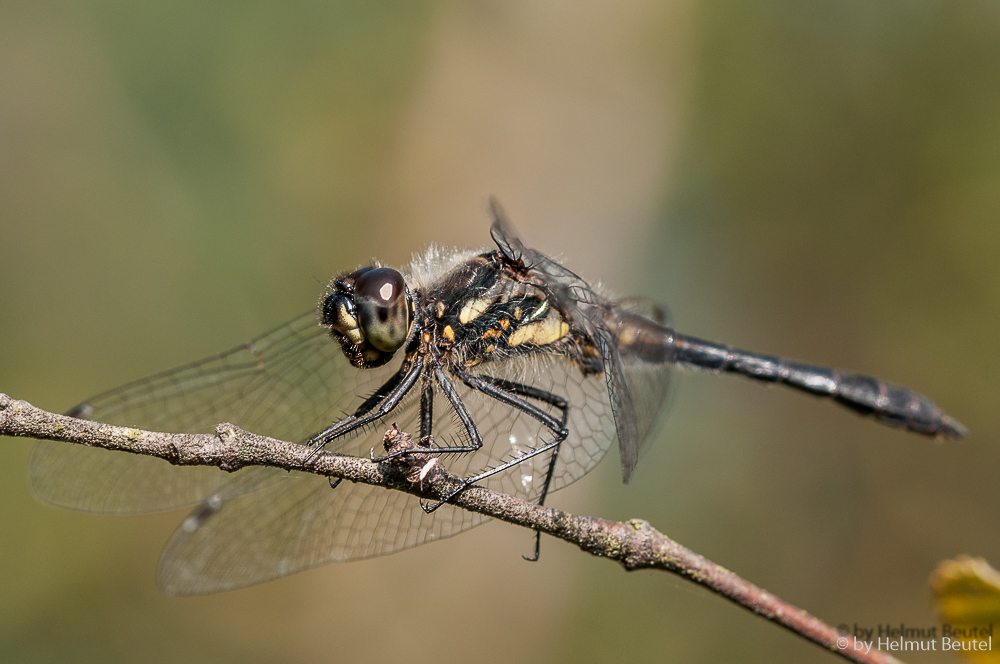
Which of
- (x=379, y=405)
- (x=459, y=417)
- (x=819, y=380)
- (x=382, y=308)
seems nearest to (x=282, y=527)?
(x=379, y=405)

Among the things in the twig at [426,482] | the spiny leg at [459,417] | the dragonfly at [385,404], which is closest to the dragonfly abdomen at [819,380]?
A: the dragonfly at [385,404]

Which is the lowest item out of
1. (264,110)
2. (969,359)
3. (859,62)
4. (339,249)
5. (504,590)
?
(504,590)

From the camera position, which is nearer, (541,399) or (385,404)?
(385,404)

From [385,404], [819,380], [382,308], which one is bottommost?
[385,404]

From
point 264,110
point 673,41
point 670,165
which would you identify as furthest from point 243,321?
point 673,41

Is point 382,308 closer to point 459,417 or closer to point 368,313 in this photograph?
point 368,313

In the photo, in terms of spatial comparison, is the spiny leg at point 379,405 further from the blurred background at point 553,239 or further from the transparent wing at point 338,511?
the blurred background at point 553,239

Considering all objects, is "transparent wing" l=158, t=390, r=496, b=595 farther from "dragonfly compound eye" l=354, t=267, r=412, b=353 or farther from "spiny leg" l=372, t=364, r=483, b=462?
"dragonfly compound eye" l=354, t=267, r=412, b=353

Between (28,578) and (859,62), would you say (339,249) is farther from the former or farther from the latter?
(859,62)

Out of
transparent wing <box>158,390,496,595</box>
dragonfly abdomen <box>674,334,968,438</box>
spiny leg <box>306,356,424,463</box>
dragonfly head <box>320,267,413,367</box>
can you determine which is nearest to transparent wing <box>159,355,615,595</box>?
transparent wing <box>158,390,496,595</box>
